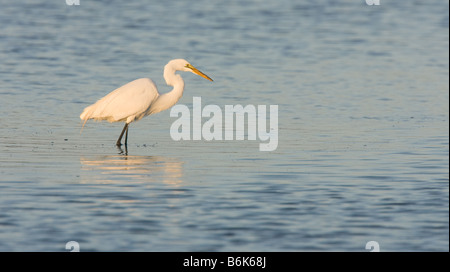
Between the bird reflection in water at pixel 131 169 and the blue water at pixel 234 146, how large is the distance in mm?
44

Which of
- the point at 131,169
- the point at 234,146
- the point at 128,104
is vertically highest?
the point at 128,104

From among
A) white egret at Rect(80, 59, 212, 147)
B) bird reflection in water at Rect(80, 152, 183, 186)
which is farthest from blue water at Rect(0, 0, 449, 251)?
white egret at Rect(80, 59, 212, 147)

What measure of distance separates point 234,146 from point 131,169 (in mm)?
2273

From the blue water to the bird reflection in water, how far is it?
0.14 feet

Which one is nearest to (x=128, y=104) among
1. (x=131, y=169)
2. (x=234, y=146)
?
(x=234, y=146)

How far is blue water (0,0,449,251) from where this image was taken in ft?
30.8

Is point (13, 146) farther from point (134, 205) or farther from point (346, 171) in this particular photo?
point (346, 171)

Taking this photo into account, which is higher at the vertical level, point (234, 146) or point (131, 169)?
point (234, 146)

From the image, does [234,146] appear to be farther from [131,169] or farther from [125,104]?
[131,169]

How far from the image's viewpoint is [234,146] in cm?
1414

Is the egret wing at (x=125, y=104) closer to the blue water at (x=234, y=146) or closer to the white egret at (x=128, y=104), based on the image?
the white egret at (x=128, y=104)

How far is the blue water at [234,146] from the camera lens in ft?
30.8

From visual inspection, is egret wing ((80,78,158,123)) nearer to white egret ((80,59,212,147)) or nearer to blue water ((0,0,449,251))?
white egret ((80,59,212,147))

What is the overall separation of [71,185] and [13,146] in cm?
277
